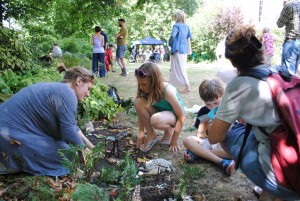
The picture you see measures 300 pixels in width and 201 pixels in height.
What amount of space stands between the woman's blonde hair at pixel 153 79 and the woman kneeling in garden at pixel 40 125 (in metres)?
0.65

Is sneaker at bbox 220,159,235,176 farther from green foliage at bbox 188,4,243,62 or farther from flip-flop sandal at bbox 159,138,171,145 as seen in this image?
green foliage at bbox 188,4,243,62

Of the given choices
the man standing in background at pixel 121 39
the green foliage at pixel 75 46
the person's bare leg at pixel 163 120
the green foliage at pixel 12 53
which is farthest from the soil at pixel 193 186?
the green foliage at pixel 75 46

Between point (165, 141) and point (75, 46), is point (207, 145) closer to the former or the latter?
point (165, 141)

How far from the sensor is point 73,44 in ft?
54.2

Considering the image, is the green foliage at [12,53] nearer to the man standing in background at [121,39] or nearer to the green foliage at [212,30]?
the man standing in background at [121,39]

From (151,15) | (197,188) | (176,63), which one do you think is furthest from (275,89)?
(151,15)

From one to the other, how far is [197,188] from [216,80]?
108 cm

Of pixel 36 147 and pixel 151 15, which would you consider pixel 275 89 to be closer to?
pixel 36 147

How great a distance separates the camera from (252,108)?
1862 mm

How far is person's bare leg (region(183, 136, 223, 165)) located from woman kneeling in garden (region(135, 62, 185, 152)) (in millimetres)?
291

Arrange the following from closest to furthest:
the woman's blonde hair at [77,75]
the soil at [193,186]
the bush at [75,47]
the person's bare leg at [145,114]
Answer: the soil at [193,186] < the woman's blonde hair at [77,75] < the person's bare leg at [145,114] < the bush at [75,47]

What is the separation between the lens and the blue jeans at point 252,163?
1.88 meters

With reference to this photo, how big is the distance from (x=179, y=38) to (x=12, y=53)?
134 inches

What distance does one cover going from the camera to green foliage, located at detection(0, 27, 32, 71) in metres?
5.59
